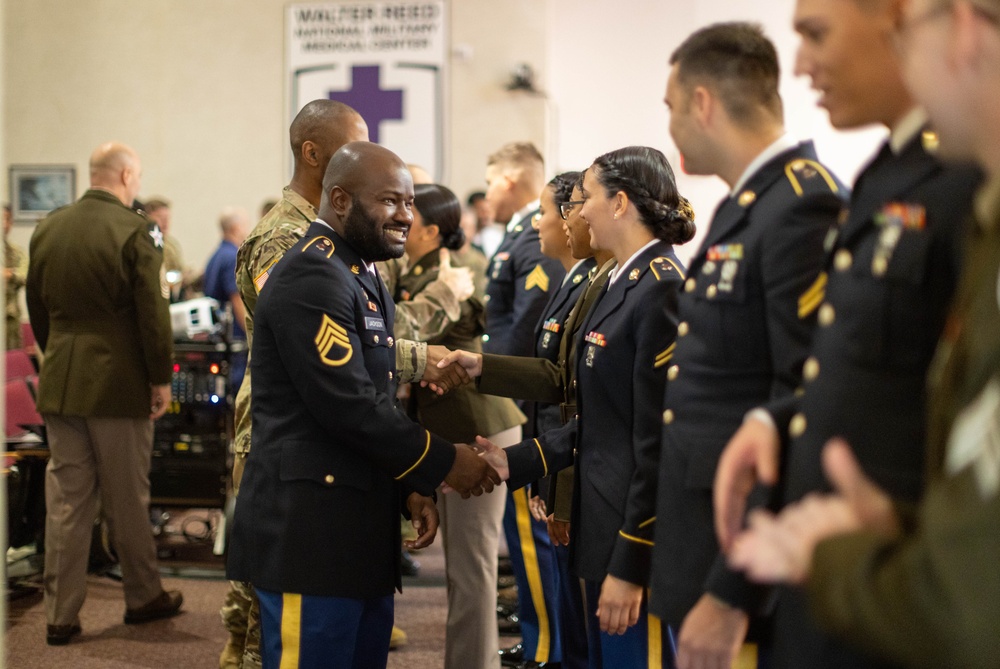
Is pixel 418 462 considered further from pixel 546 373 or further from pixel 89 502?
pixel 89 502

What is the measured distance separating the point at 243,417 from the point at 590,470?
1299mm

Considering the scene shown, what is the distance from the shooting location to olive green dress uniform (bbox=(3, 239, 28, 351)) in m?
6.30

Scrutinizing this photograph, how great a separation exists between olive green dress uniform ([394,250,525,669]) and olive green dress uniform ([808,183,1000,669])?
2.36 meters

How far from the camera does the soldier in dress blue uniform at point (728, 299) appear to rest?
1.42 m

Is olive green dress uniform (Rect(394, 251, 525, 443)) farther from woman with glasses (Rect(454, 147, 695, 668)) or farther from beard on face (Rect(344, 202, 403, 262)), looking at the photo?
woman with glasses (Rect(454, 147, 695, 668))

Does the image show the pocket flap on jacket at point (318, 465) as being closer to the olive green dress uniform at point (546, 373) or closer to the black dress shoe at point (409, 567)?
the olive green dress uniform at point (546, 373)

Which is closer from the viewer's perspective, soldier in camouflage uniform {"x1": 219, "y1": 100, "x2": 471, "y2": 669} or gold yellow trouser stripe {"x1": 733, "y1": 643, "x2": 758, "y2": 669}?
gold yellow trouser stripe {"x1": 733, "y1": 643, "x2": 758, "y2": 669}

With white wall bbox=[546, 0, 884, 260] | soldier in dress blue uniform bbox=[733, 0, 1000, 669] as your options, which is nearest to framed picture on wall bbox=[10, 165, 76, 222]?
white wall bbox=[546, 0, 884, 260]

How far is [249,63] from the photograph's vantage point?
961cm

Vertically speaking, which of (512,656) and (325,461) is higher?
(325,461)

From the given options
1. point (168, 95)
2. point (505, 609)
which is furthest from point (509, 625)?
point (168, 95)

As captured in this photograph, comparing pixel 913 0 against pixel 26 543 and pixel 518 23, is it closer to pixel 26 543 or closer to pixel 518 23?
pixel 26 543

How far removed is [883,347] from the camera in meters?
1.15

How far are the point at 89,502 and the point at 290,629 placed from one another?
2.17 meters
